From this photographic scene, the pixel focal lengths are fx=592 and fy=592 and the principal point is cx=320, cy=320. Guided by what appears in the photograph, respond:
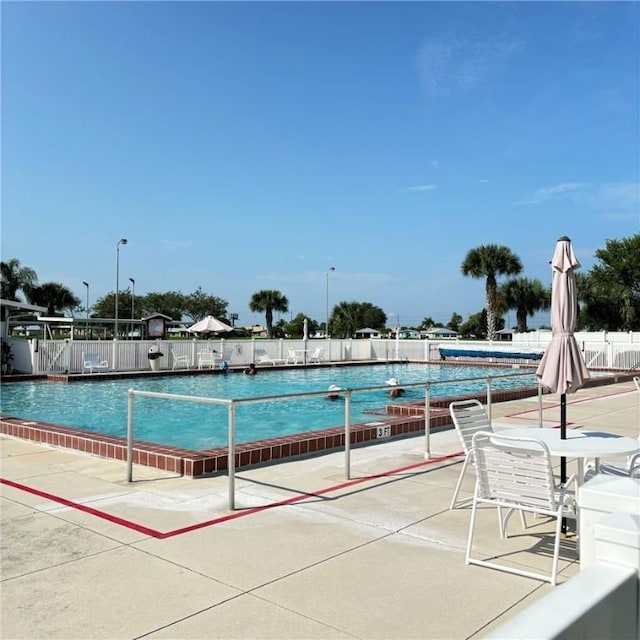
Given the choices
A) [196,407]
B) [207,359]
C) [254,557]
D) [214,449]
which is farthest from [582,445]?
[207,359]

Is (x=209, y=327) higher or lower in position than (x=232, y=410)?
higher

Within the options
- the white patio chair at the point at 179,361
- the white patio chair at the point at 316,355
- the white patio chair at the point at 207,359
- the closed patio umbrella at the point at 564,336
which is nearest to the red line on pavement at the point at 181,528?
the closed patio umbrella at the point at 564,336

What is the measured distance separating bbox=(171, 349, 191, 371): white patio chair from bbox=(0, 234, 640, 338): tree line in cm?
1447

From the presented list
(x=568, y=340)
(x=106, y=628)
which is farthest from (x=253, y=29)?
(x=106, y=628)

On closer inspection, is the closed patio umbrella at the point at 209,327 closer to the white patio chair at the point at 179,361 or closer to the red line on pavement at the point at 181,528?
the white patio chair at the point at 179,361

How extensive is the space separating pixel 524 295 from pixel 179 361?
123 ft

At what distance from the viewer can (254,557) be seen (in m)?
4.04

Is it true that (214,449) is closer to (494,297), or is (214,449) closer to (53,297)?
(494,297)

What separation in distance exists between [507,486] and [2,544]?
142 inches

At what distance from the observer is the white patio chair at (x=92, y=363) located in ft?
66.9

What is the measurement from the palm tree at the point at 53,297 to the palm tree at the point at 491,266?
43.7 m

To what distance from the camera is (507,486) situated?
4035 millimetres

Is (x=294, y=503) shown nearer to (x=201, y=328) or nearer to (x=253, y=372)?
(x=253, y=372)

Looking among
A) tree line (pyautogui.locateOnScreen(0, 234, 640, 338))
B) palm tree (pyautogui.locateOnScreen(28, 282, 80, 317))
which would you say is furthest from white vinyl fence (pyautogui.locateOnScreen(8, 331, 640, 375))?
palm tree (pyautogui.locateOnScreen(28, 282, 80, 317))
